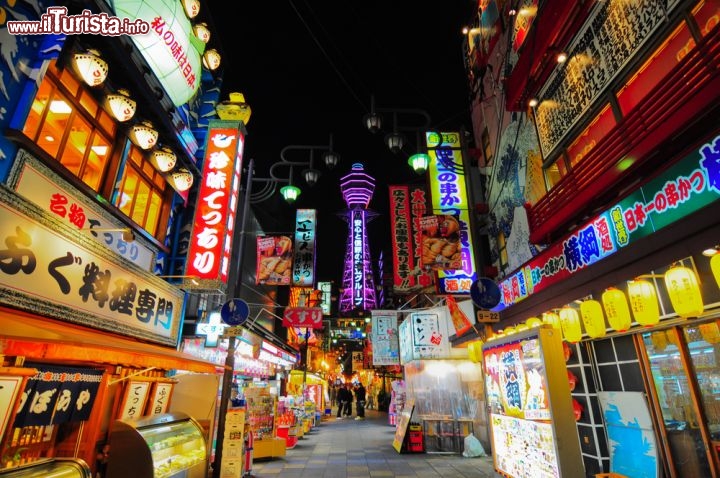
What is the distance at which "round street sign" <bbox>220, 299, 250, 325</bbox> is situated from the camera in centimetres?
1044

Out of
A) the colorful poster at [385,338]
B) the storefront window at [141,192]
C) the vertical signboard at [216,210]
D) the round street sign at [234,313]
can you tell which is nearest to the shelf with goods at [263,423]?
the round street sign at [234,313]

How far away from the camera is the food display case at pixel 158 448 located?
673 centimetres

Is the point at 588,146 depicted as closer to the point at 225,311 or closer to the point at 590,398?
the point at 590,398

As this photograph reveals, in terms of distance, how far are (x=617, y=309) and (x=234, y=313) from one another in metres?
9.22

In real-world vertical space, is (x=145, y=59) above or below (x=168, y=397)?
above

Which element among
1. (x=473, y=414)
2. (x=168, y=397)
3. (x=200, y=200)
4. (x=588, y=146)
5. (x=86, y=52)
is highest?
(x=86, y=52)

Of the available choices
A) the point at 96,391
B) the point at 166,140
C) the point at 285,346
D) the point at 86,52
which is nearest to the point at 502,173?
the point at 166,140

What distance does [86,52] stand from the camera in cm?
742

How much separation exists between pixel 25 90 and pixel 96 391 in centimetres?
600

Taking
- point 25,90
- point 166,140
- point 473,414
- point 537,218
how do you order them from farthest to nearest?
point 473,414, point 166,140, point 537,218, point 25,90

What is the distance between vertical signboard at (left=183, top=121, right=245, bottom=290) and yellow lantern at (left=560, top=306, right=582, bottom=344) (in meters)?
8.58

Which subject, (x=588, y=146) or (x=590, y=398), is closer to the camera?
(x=590, y=398)

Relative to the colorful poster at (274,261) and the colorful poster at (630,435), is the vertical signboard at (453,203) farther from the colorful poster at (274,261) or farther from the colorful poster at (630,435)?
the colorful poster at (274,261)

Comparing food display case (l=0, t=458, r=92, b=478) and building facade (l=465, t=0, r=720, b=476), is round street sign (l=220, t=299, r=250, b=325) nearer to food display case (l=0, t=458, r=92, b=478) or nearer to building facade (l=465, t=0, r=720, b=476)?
food display case (l=0, t=458, r=92, b=478)
